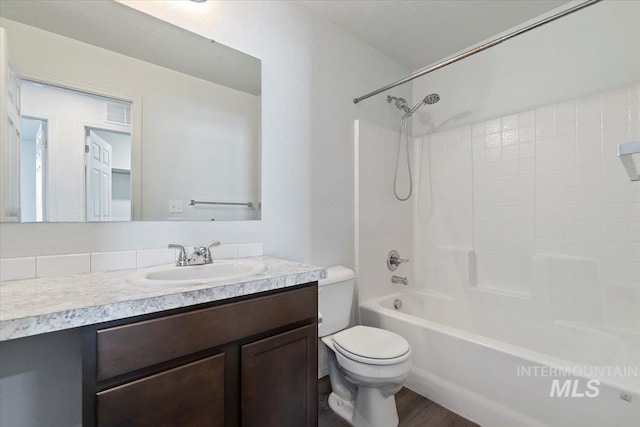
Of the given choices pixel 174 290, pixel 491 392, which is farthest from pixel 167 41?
pixel 491 392

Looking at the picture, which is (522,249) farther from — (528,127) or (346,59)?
(346,59)

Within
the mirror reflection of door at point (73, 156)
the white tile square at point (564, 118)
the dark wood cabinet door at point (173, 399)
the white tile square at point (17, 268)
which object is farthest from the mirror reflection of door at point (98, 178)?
the white tile square at point (564, 118)

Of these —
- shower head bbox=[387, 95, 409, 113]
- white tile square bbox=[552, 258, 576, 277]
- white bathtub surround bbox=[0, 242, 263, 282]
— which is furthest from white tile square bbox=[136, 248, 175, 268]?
white tile square bbox=[552, 258, 576, 277]

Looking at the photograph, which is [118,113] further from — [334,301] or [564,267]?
[564,267]

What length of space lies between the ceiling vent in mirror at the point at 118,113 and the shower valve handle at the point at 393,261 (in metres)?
1.91

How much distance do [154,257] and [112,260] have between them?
0.15m

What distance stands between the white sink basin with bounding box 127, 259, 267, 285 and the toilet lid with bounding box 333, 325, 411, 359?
2.06 ft

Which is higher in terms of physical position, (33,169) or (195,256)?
(33,169)

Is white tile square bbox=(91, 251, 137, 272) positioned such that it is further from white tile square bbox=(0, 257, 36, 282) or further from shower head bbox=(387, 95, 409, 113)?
shower head bbox=(387, 95, 409, 113)

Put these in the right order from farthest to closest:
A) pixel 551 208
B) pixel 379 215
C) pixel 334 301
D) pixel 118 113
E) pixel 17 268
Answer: pixel 379 215
pixel 551 208
pixel 334 301
pixel 118 113
pixel 17 268

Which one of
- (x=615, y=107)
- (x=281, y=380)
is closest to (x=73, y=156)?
(x=281, y=380)

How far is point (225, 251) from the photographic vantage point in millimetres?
1448

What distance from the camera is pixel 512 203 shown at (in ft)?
6.62

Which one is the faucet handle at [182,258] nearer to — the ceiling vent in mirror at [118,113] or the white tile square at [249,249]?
the white tile square at [249,249]
